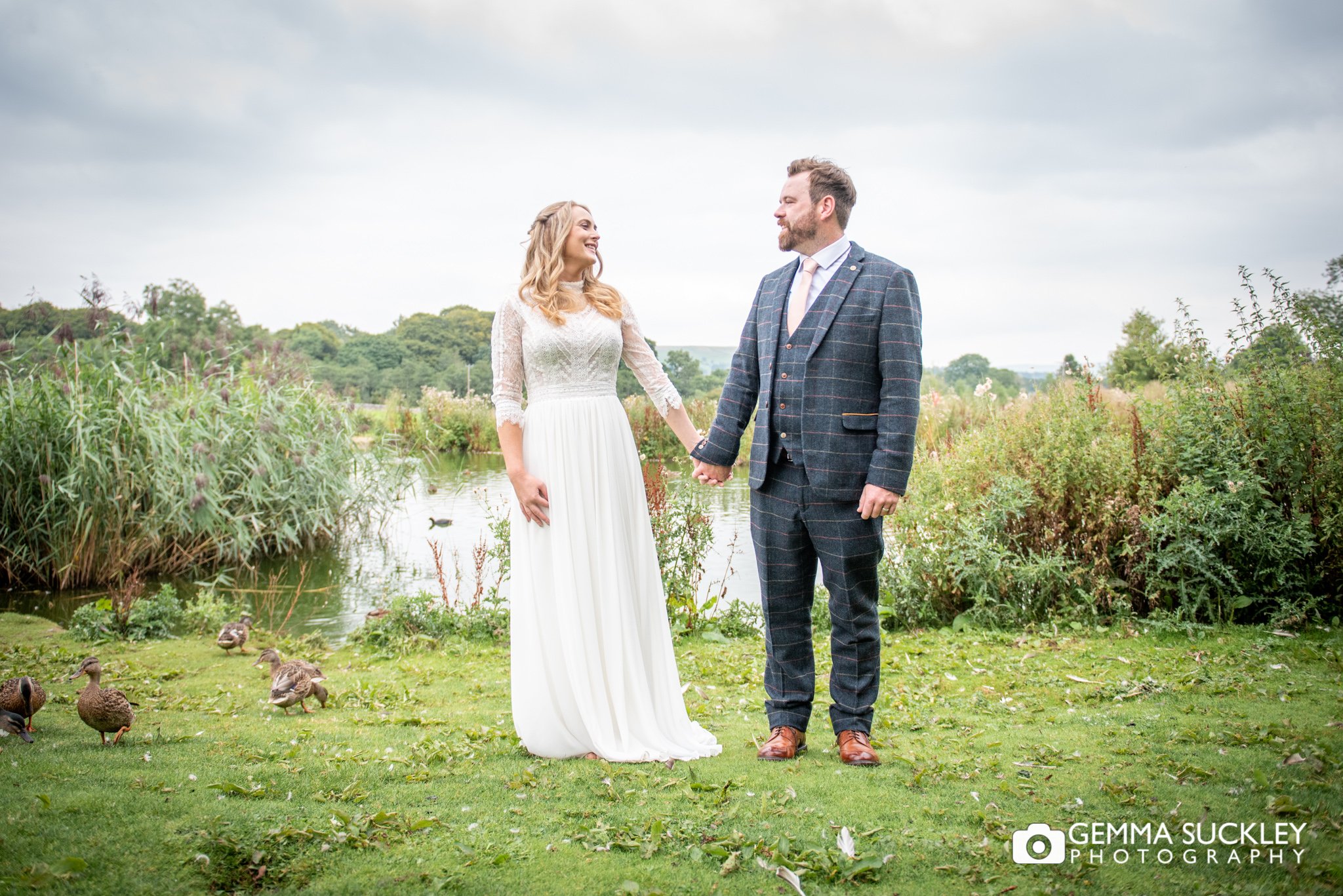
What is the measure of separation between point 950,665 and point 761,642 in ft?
4.38

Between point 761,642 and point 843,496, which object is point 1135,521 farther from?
point 843,496

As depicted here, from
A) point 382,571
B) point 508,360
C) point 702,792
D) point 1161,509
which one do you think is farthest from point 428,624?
point 1161,509

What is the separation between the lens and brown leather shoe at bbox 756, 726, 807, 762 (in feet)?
11.0

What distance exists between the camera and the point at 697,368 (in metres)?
21.2

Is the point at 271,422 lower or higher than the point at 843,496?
higher

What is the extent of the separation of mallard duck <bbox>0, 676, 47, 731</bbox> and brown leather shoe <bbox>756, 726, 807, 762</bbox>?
284cm

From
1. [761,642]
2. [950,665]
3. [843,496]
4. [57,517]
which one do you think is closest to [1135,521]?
[950,665]

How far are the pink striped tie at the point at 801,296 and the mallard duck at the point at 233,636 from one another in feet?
13.9

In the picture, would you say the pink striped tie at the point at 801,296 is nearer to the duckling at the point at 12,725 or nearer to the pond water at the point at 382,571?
the pond water at the point at 382,571

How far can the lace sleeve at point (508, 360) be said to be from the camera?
11.5 feet

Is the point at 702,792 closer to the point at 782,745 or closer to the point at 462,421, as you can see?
the point at 782,745

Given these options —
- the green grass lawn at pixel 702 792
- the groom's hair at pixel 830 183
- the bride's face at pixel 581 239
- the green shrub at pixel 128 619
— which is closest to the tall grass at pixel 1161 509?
the green grass lawn at pixel 702 792

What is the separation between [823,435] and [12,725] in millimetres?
3310

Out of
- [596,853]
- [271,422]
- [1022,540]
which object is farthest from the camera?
[271,422]
